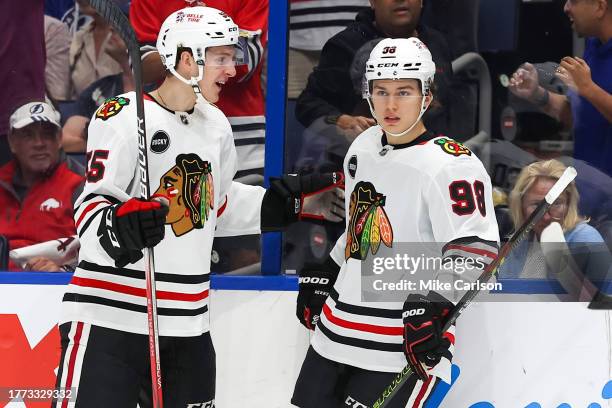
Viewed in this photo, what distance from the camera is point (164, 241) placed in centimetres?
285

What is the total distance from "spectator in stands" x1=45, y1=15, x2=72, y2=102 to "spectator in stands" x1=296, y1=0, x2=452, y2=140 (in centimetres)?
84

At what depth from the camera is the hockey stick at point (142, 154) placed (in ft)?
8.75

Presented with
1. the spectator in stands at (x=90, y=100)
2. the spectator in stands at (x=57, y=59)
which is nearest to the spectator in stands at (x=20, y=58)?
the spectator in stands at (x=57, y=59)

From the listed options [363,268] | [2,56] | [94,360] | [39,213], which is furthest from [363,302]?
[2,56]

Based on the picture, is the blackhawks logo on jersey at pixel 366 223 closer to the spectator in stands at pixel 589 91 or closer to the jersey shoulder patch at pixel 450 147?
the jersey shoulder patch at pixel 450 147

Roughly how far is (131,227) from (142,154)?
0.20 metres

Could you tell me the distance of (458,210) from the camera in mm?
2746

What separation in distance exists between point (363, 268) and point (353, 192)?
21 cm

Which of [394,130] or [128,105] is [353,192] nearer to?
[394,130]

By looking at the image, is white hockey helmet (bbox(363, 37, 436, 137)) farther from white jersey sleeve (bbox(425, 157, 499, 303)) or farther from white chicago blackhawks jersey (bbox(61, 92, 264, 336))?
white chicago blackhawks jersey (bbox(61, 92, 264, 336))

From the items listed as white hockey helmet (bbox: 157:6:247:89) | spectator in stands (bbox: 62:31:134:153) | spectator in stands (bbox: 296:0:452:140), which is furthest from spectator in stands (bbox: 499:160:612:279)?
spectator in stands (bbox: 62:31:134:153)

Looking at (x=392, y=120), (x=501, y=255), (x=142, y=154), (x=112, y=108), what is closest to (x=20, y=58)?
(x=112, y=108)

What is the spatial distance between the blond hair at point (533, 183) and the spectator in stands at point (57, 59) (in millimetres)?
1507

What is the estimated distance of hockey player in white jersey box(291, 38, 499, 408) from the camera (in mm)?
2746
